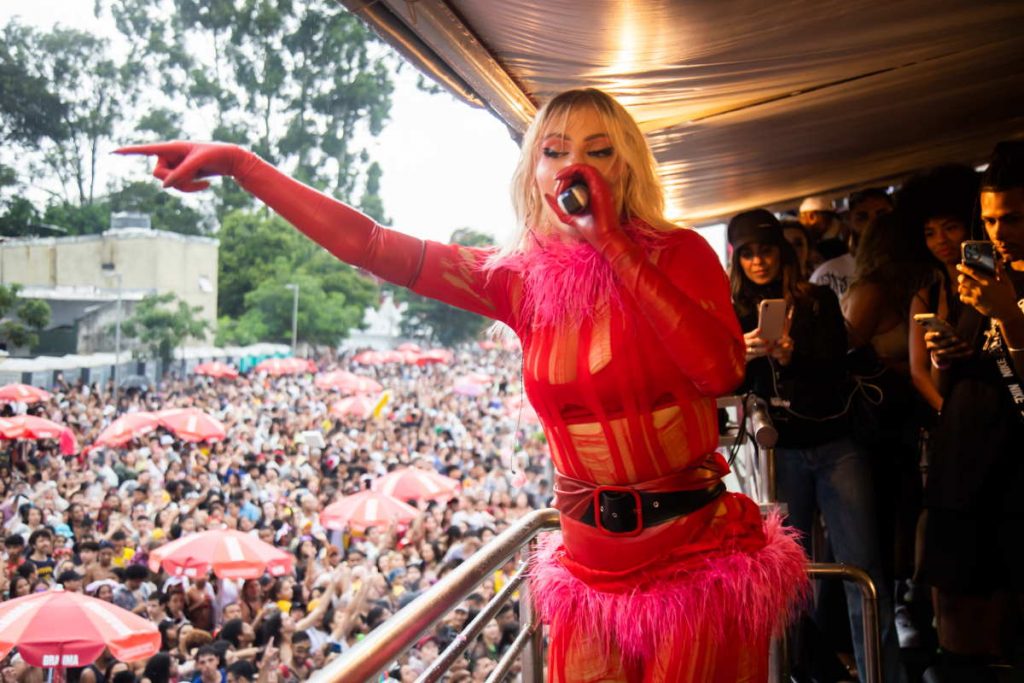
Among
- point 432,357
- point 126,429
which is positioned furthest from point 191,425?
point 432,357

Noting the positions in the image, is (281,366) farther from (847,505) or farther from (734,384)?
(734,384)

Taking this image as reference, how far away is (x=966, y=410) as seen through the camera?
6.57 ft

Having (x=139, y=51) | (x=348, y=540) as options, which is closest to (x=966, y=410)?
(x=348, y=540)

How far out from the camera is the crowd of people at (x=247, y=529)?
7.32m

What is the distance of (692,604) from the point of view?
1254 mm

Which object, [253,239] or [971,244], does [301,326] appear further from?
[971,244]

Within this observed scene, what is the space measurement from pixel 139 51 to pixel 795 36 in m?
39.4

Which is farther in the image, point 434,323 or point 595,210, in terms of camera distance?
point 434,323

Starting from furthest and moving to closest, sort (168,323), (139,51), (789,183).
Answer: (139,51) < (168,323) < (789,183)

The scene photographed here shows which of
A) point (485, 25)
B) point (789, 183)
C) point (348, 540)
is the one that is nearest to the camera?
point (485, 25)

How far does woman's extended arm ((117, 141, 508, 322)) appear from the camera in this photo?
47.2 inches

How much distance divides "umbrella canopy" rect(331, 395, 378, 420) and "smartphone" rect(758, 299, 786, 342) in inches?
796

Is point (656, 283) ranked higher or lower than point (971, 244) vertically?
lower

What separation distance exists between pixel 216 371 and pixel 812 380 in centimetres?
2335
